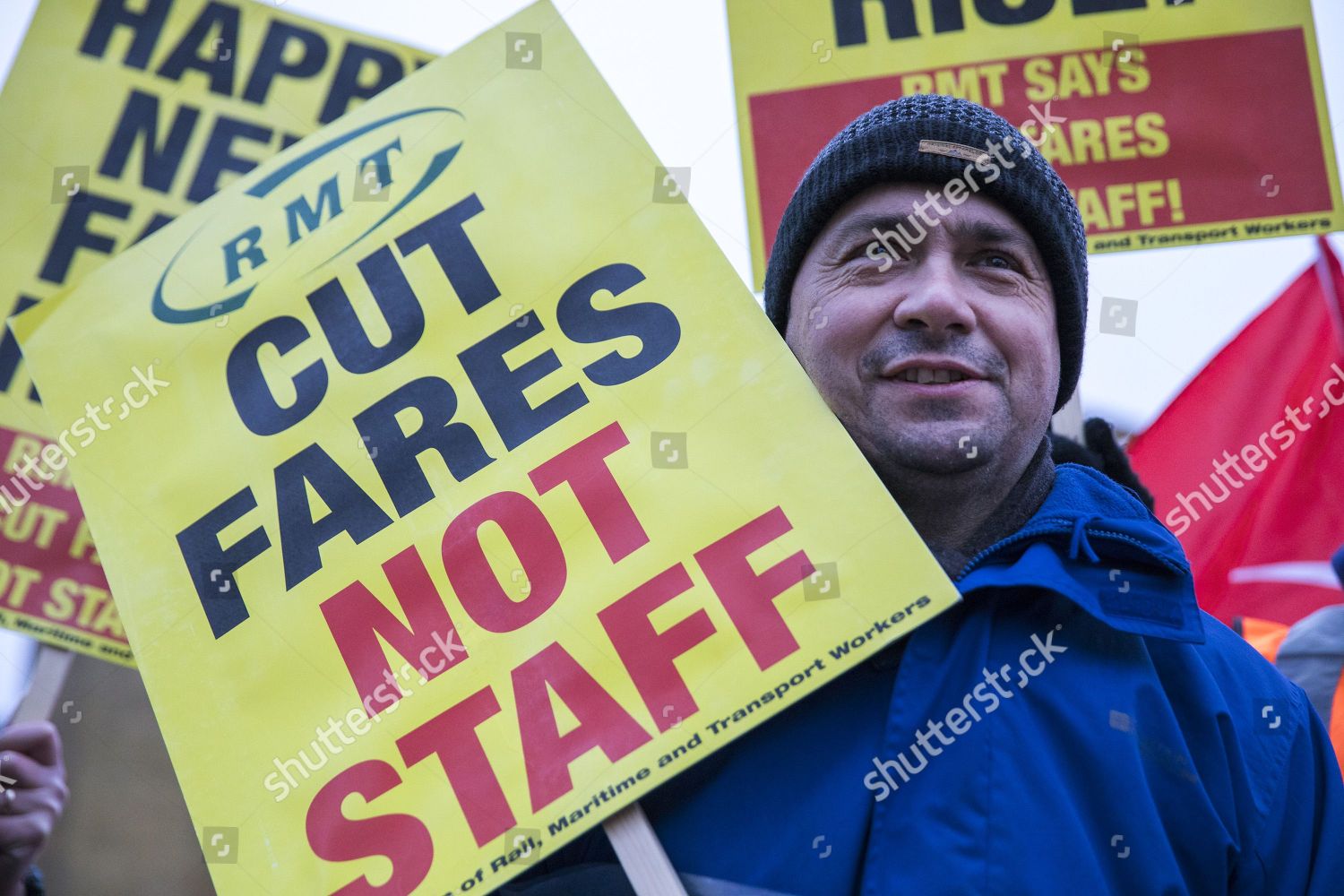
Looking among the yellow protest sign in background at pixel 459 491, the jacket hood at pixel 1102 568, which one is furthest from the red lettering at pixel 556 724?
the jacket hood at pixel 1102 568

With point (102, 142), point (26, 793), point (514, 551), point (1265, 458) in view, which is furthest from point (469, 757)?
point (1265, 458)

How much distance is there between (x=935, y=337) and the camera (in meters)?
1.68

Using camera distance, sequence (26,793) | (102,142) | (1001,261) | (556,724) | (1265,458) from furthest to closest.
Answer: (1265,458) < (102,142) < (26,793) < (1001,261) < (556,724)

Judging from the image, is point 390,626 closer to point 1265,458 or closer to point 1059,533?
point 1059,533

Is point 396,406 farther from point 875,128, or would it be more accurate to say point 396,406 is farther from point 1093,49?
point 1093,49

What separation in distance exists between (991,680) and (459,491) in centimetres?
71

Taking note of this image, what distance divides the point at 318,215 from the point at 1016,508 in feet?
3.55

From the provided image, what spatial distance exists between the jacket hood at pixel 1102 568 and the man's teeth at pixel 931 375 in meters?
0.22

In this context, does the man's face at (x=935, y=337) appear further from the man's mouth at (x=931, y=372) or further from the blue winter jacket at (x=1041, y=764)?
the blue winter jacket at (x=1041, y=764)

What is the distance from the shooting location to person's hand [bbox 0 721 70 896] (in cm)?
212

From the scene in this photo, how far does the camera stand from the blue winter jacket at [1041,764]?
1.40 metres

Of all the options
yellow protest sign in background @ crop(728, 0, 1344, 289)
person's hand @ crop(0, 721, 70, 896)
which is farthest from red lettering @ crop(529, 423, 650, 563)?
yellow protest sign in background @ crop(728, 0, 1344, 289)

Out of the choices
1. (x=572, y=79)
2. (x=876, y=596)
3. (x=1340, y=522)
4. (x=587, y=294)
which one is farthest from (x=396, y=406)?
(x=1340, y=522)

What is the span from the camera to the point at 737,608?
1.46 metres
